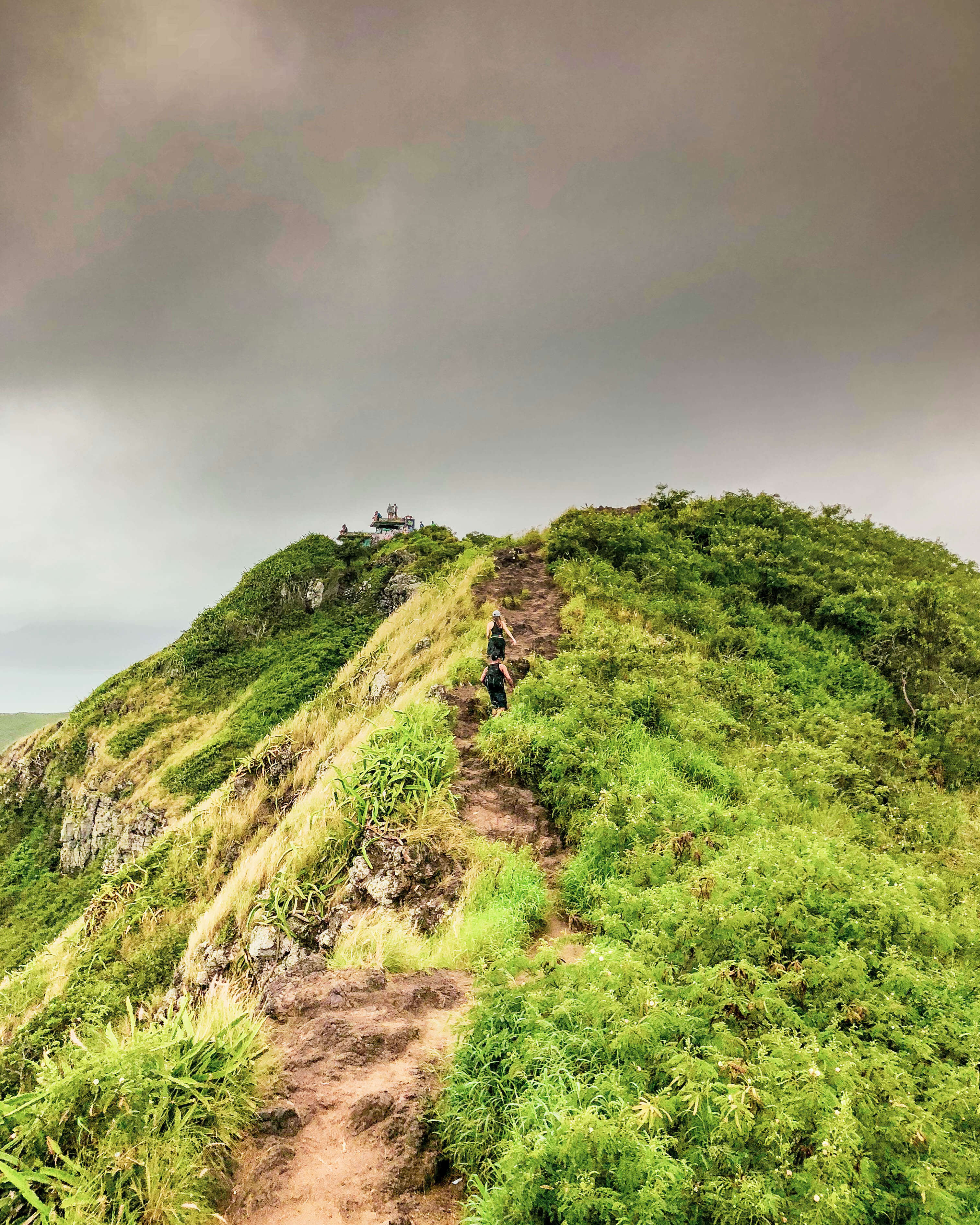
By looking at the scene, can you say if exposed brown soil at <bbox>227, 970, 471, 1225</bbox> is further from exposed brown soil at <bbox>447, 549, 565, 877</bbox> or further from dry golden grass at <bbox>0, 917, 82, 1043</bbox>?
dry golden grass at <bbox>0, 917, 82, 1043</bbox>

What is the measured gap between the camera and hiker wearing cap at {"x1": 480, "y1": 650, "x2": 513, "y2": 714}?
33.1ft

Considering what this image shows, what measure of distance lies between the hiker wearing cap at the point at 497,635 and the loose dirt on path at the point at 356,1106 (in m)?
4.66

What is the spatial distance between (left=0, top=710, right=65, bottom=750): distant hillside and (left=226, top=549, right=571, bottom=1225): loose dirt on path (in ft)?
500

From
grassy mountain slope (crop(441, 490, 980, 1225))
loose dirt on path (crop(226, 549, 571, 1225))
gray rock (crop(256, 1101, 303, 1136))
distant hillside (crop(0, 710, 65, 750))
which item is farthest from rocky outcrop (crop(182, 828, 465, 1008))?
distant hillside (crop(0, 710, 65, 750))

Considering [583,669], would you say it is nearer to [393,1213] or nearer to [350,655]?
[393,1213]

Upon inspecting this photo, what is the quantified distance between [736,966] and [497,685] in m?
5.96

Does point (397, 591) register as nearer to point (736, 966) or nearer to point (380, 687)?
point (380, 687)

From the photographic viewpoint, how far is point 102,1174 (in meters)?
3.40

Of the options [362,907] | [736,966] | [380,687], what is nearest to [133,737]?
[380,687]

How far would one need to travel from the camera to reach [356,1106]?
4.28 metres

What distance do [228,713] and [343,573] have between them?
875 cm

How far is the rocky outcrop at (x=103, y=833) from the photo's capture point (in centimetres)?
1978

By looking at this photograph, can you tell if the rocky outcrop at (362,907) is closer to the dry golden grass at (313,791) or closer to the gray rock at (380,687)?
the dry golden grass at (313,791)

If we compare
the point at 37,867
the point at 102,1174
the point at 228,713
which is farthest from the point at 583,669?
the point at 37,867
